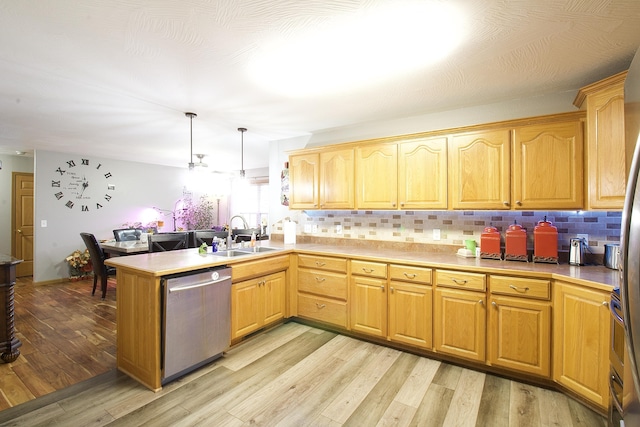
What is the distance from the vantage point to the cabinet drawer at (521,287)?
2041 millimetres

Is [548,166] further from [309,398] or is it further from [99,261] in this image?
[99,261]

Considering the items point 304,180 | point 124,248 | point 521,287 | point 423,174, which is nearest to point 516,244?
point 521,287

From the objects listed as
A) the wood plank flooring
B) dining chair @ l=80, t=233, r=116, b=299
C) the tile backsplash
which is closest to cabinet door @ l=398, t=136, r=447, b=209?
the tile backsplash

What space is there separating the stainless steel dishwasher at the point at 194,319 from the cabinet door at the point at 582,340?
2464 millimetres

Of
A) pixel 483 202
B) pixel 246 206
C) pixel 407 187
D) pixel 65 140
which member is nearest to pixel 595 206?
pixel 483 202

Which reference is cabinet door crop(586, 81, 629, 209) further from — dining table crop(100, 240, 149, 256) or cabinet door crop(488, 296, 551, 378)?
dining table crop(100, 240, 149, 256)

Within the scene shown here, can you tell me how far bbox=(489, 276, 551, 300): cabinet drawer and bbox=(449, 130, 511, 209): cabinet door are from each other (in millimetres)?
636

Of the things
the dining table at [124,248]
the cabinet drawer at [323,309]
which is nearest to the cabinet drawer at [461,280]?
the cabinet drawer at [323,309]

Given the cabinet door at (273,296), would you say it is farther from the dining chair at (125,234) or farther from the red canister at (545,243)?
the dining chair at (125,234)

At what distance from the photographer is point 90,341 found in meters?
2.83

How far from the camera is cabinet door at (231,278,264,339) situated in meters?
2.62

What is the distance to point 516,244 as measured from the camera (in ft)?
8.02

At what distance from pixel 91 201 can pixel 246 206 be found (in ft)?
10.5

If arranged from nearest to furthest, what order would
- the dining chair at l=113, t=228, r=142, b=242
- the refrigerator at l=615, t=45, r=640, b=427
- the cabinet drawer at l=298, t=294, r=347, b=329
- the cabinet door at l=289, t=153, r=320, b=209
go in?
the refrigerator at l=615, t=45, r=640, b=427, the cabinet drawer at l=298, t=294, r=347, b=329, the cabinet door at l=289, t=153, r=320, b=209, the dining chair at l=113, t=228, r=142, b=242
